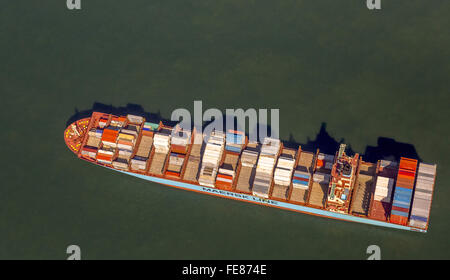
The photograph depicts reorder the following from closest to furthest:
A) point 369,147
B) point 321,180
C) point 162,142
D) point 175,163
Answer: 1. point 321,180
2. point 175,163
3. point 162,142
4. point 369,147

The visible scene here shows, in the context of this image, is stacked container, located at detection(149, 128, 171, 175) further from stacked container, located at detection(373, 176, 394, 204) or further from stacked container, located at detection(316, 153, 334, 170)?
stacked container, located at detection(373, 176, 394, 204)

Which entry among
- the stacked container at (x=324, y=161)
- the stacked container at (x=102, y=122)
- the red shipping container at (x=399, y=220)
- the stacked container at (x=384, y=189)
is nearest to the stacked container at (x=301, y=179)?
the stacked container at (x=324, y=161)

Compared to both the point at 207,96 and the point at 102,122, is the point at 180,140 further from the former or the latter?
the point at 102,122

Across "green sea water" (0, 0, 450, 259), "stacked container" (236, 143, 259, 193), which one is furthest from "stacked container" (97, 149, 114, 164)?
"stacked container" (236, 143, 259, 193)

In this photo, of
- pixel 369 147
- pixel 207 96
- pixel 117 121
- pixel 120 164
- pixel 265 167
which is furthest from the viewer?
pixel 207 96

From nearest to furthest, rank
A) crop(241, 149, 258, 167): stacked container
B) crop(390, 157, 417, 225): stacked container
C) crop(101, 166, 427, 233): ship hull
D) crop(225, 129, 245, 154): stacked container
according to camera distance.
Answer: crop(390, 157, 417, 225): stacked container, crop(101, 166, 427, 233): ship hull, crop(241, 149, 258, 167): stacked container, crop(225, 129, 245, 154): stacked container

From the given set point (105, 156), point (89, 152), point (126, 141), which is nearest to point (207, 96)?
point (126, 141)
